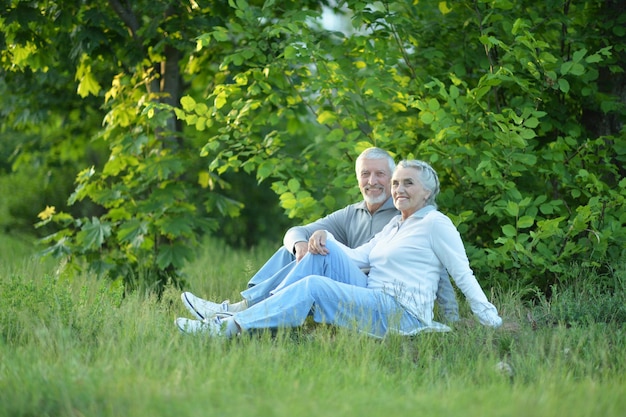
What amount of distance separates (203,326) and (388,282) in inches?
44.4

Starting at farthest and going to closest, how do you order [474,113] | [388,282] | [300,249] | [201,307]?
1. [474,113]
2. [300,249]
3. [201,307]
4. [388,282]

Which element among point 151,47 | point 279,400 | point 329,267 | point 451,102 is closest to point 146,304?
point 329,267

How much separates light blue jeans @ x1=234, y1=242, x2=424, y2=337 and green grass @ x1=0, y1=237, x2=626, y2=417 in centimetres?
10

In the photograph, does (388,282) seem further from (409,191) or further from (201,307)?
(201,307)

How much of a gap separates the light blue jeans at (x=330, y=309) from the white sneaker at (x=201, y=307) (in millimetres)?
417

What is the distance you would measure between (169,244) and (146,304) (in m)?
2.30

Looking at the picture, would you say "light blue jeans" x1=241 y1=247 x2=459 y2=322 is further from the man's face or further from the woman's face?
the man's face

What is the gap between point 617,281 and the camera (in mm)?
5547

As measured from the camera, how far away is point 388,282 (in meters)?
4.92

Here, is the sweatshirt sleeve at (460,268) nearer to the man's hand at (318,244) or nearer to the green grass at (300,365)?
the green grass at (300,365)

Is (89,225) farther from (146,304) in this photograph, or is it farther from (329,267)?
(329,267)

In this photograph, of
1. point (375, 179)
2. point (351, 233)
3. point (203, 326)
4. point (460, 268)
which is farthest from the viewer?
point (351, 233)

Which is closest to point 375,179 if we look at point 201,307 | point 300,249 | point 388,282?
point 300,249

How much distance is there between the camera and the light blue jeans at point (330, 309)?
15.2ft
